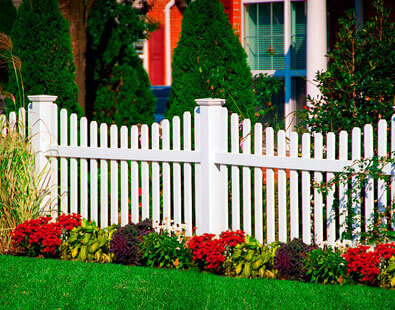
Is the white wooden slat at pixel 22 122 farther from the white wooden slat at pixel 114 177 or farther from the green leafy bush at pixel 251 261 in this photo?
the green leafy bush at pixel 251 261

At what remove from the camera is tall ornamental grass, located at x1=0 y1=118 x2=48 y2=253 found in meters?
7.09

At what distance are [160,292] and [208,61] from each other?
3157mm

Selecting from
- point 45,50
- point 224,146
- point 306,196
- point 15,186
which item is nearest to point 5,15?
point 45,50

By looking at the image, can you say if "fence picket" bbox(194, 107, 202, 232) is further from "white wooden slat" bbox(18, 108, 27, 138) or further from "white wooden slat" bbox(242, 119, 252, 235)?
"white wooden slat" bbox(18, 108, 27, 138)

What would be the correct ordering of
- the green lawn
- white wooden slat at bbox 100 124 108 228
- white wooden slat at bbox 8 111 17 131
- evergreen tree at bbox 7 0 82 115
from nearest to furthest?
the green lawn < white wooden slat at bbox 100 124 108 228 < white wooden slat at bbox 8 111 17 131 < evergreen tree at bbox 7 0 82 115

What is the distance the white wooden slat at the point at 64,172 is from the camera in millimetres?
7562

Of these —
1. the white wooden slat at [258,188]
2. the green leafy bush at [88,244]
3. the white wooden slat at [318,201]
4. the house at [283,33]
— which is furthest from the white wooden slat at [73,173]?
the house at [283,33]

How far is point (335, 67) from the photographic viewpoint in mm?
6543

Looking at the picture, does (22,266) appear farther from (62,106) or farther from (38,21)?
(38,21)

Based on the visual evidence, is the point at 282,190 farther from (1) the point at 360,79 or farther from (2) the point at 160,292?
(2) the point at 160,292

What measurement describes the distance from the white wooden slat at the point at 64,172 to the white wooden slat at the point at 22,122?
1.28ft

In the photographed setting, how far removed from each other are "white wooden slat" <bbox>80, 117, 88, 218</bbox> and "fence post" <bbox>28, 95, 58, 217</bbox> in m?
0.30

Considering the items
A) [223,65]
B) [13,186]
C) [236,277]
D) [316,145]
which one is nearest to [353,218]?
[316,145]

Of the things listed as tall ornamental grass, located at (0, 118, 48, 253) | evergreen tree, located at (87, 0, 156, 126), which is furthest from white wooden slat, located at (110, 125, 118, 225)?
evergreen tree, located at (87, 0, 156, 126)
